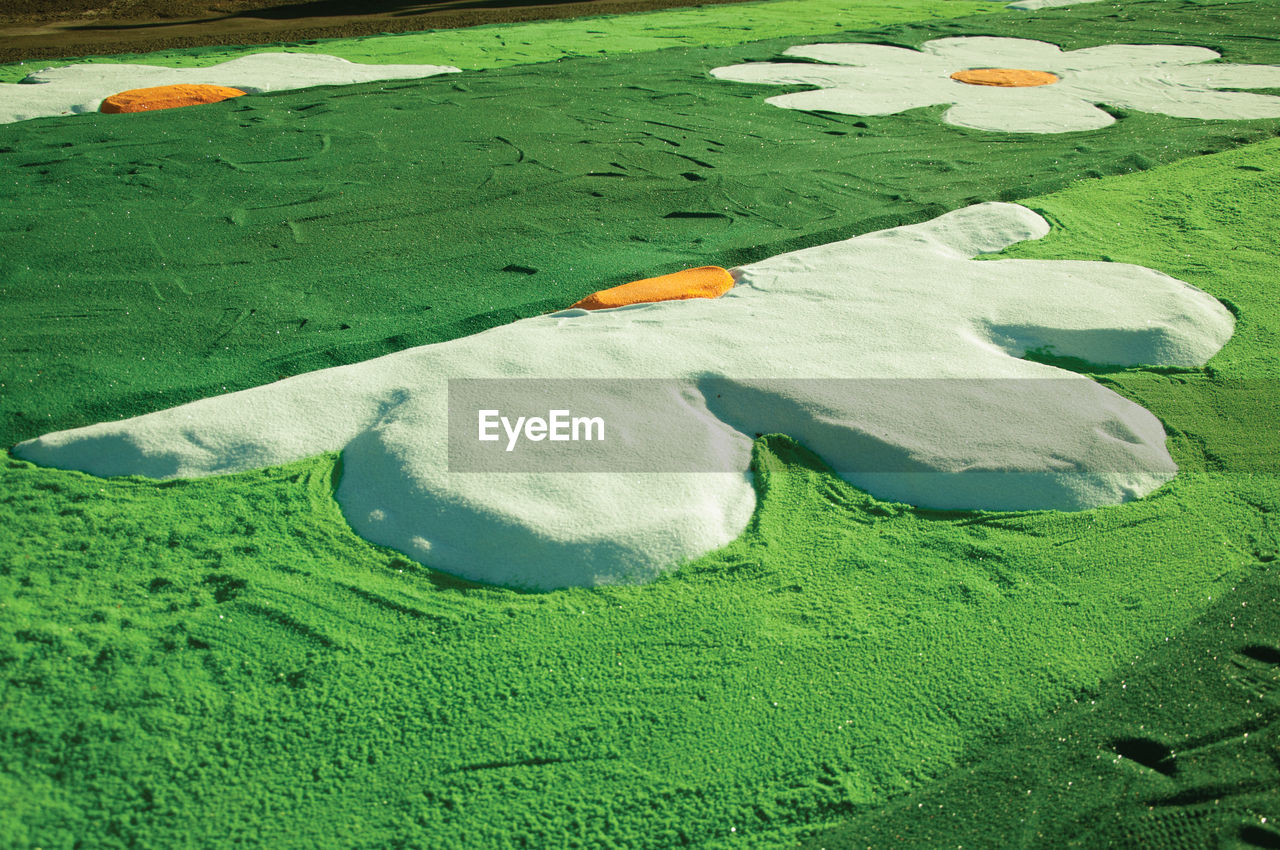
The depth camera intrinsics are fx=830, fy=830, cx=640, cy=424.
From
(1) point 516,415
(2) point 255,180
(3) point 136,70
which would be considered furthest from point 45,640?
(3) point 136,70

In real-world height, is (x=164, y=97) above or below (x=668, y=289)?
above

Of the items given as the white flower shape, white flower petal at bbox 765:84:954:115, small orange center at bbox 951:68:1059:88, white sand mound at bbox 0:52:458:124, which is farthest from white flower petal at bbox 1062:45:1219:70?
white sand mound at bbox 0:52:458:124

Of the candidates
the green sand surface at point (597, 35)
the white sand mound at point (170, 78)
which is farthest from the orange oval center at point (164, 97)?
the green sand surface at point (597, 35)

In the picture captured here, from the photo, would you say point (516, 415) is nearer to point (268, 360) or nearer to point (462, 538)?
point (462, 538)

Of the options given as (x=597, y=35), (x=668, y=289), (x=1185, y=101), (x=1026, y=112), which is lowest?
(x=668, y=289)

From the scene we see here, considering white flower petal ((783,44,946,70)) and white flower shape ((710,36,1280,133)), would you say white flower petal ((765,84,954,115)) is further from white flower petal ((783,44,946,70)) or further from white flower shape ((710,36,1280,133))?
white flower petal ((783,44,946,70))

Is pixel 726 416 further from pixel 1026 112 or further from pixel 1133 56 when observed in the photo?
pixel 1133 56

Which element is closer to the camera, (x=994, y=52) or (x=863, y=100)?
(x=863, y=100)

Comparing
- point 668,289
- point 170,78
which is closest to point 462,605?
point 668,289

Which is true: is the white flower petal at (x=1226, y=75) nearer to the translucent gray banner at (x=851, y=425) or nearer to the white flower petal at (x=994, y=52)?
the white flower petal at (x=994, y=52)
